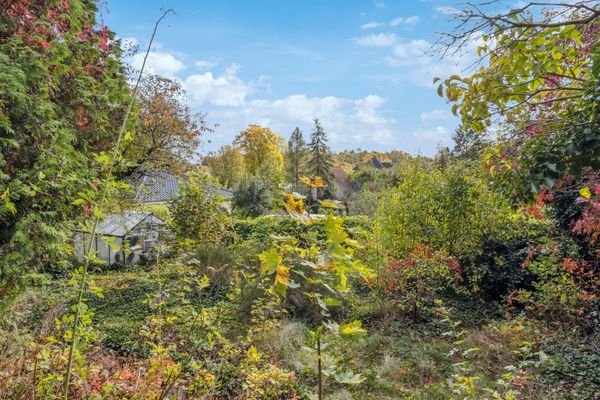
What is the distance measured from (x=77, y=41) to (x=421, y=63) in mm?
3631

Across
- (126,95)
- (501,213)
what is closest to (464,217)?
(501,213)

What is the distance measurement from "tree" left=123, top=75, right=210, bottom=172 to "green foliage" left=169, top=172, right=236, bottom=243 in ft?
8.76

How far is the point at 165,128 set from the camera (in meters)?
11.4

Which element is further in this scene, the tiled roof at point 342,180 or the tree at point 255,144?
the tiled roof at point 342,180

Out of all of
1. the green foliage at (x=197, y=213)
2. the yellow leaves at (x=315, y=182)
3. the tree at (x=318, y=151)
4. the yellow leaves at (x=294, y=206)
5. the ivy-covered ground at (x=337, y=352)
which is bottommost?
the ivy-covered ground at (x=337, y=352)

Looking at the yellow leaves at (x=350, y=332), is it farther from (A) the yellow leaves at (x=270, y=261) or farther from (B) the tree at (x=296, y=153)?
(B) the tree at (x=296, y=153)

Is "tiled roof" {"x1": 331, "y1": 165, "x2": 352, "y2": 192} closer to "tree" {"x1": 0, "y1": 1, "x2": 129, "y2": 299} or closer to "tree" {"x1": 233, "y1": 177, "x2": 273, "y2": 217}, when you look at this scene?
"tree" {"x1": 233, "y1": 177, "x2": 273, "y2": 217}

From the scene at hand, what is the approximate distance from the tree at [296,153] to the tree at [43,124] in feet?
91.8

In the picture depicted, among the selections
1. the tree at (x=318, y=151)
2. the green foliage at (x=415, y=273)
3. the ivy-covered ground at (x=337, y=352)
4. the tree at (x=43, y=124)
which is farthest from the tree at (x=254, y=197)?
the tree at (x=43, y=124)

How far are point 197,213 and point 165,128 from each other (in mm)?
3812

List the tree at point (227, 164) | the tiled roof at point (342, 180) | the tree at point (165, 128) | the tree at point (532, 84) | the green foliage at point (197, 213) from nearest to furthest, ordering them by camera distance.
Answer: the tree at point (532, 84)
the green foliage at point (197, 213)
the tree at point (165, 128)
the tree at point (227, 164)
the tiled roof at point (342, 180)

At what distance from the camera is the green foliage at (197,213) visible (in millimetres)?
8984

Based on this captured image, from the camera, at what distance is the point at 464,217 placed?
693 centimetres

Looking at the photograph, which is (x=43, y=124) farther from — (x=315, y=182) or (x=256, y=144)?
(x=256, y=144)
